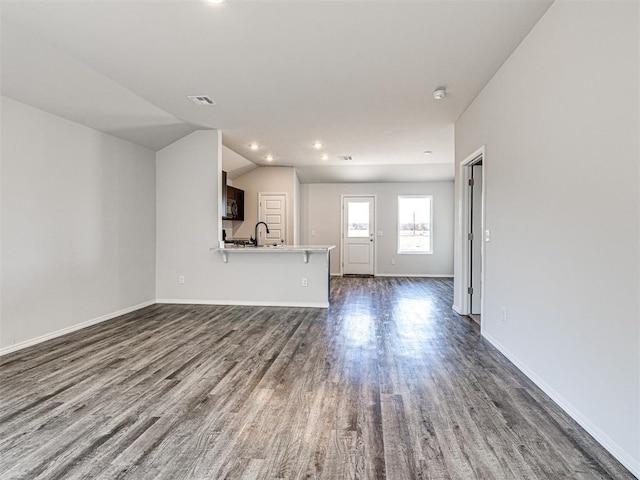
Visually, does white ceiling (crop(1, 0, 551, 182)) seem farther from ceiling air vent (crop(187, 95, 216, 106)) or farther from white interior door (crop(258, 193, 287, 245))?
white interior door (crop(258, 193, 287, 245))

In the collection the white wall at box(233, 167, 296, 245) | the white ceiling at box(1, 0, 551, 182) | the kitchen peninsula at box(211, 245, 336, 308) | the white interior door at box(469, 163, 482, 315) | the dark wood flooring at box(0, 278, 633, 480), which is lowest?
the dark wood flooring at box(0, 278, 633, 480)

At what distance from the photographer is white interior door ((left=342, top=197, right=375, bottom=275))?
29.5 ft

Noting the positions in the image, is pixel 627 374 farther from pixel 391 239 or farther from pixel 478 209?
Result: pixel 391 239

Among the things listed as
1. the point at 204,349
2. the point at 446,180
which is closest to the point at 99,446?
the point at 204,349

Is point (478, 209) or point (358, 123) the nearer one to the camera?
point (478, 209)

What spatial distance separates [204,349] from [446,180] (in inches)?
287

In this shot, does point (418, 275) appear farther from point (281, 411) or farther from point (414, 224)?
point (281, 411)

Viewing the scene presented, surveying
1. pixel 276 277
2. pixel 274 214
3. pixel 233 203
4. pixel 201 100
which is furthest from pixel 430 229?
pixel 201 100

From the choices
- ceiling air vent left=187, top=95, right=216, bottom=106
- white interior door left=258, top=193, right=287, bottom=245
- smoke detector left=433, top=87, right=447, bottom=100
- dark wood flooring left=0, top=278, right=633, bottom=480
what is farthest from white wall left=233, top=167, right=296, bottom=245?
smoke detector left=433, top=87, right=447, bottom=100

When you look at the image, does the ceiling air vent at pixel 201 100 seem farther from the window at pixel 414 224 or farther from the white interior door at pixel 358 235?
the window at pixel 414 224

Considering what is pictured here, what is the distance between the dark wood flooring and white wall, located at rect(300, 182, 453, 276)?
5.10m

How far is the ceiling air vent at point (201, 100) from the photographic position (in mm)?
3873

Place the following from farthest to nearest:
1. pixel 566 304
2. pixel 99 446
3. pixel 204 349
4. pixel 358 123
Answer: pixel 358 123 → pixel 204 349 → pixel 566 304 → pixel 99 446

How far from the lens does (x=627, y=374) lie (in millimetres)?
1633
